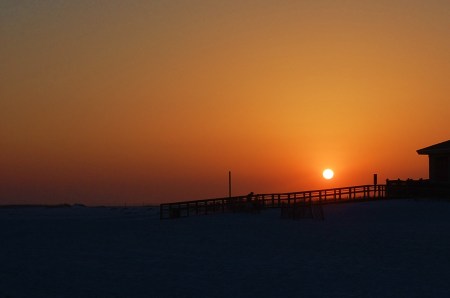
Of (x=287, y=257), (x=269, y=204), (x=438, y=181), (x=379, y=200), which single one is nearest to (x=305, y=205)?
(x=269, y=204)

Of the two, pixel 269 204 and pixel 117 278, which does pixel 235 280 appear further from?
pixel 269 204

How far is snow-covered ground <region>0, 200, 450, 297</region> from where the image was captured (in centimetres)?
1719

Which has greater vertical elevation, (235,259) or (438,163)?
(438,163)

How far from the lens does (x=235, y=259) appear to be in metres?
22.5

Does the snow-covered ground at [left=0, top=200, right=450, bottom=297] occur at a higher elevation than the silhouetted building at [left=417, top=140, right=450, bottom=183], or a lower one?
lower

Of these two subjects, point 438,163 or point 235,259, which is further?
point 438,163

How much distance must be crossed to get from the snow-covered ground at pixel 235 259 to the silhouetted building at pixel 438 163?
11609 millimetres

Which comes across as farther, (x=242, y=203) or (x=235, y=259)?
(x=242, y=203)

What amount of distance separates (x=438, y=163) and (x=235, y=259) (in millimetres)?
30944

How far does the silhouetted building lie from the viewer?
48.3 m

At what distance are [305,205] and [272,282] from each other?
74.2ft

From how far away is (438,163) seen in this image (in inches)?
1940

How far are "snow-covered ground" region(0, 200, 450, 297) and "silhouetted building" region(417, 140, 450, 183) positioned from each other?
11609 mm

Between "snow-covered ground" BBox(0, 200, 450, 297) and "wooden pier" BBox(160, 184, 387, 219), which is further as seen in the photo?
"wooden pier" BBox(160, 184, 387, 219)
